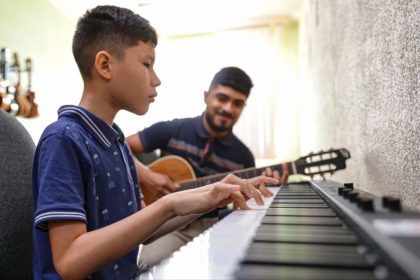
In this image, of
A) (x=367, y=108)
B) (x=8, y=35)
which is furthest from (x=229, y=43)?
(x=367, y=108)

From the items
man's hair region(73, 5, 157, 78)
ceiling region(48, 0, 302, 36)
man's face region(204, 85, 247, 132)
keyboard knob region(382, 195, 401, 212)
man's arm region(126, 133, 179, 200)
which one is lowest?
man's arm region(126, 133, 179, 200)

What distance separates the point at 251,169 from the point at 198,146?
457 mm

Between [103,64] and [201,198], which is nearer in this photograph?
[201,198]

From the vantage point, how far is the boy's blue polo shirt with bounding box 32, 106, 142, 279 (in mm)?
700

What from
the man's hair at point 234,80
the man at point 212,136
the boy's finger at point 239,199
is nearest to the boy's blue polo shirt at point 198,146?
the man at point 212,136

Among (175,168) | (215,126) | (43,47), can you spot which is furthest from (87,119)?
(43,47)

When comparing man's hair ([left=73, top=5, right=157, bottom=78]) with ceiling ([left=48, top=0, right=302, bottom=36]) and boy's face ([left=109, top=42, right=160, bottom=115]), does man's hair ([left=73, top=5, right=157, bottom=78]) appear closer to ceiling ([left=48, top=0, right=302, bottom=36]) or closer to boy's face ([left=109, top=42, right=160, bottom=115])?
boy's face ([left=109, top=42, right=160, bottom=115])

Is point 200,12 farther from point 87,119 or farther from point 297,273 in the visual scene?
point 297,273

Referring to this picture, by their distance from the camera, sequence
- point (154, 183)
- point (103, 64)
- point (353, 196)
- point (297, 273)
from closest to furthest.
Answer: point (297, 273)
point (353, 196)
point (103, 64)
point (154, 183)

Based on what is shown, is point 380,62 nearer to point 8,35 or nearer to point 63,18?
point 8,35

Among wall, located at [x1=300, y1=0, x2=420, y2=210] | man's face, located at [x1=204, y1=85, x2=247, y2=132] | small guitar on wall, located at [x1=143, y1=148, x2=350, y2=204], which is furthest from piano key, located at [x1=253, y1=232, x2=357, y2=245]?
man's face, located at [x1=204, y1=85, x2=247, y2=132]

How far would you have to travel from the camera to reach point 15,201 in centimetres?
82

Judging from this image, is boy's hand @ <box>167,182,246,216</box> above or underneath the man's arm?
above

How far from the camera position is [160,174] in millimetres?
2059
